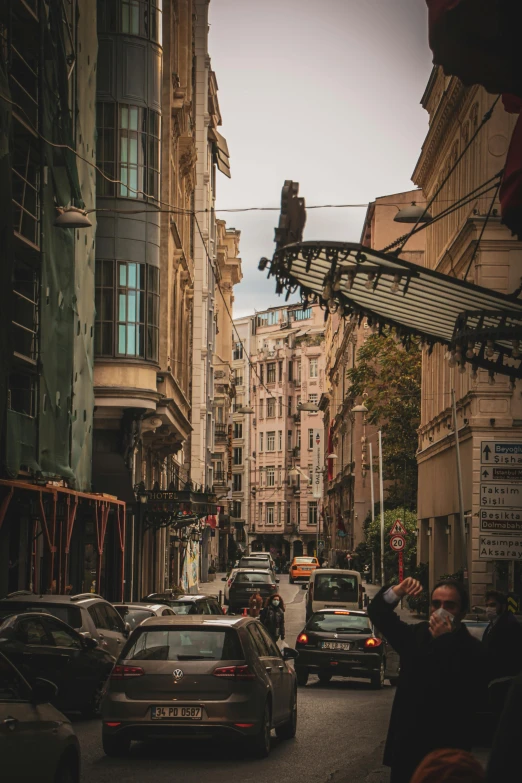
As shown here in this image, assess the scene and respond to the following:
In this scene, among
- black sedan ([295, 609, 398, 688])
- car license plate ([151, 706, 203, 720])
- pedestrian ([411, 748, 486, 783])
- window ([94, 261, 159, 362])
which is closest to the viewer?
pedestrian ([411, 748, 486, 783])

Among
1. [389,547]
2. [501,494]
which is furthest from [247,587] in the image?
[501,494]

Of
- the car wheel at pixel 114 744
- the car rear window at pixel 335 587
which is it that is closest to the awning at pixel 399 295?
the car wheel at pixel 114 744

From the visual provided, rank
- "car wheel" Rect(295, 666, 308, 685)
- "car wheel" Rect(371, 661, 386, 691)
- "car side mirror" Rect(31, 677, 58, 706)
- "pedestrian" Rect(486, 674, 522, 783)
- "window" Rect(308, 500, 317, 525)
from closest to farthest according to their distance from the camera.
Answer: "pedestrian" Rect(486, 674, 522, 783) → "car side mirror" Rect(31, 677, 58, 706) → "car wheel" Rect(295, 666, 308, 685) → "car wheel" Rect(371, 661, 386, 691) → "window" Rect(308, 500, 317, 525)

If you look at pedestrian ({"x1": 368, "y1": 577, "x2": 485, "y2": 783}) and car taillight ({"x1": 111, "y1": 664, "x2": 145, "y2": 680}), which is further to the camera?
car taillight ({"x1": 111, "y1": 664, "x2": 145, "y2": 680})

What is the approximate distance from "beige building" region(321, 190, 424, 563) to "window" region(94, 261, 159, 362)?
68.6ft

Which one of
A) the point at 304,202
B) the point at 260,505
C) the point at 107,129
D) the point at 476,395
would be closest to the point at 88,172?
the point at 107,129

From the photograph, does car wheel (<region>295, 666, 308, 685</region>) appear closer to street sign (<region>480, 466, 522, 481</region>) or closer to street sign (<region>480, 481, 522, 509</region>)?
street sign (<region>480, 481, 522, 509</region>)

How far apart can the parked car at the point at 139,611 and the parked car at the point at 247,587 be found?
A: 73.0 ft

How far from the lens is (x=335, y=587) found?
42.6 meters

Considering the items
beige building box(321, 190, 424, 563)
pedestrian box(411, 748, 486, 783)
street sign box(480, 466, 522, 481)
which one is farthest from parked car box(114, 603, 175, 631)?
beige building box(321, 190, 424, 563)

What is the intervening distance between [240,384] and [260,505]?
1512cm

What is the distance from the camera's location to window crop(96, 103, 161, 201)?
38750mm

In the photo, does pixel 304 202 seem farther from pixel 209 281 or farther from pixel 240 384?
pixel 240 384

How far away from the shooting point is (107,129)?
38781 mm
